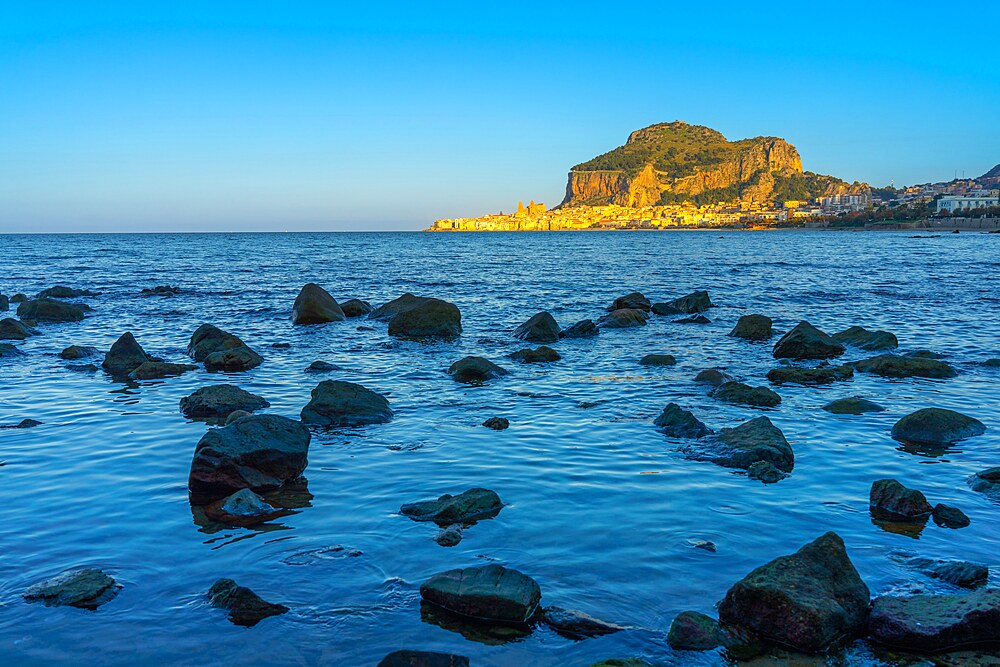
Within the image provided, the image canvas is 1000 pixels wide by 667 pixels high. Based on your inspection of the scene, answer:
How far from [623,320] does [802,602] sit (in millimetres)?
20586

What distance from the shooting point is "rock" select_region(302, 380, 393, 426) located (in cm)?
1251

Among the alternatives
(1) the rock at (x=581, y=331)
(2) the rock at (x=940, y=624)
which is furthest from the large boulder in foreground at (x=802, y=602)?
(1) the rock at (x=581, y=331)

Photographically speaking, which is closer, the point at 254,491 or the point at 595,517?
the point at 595,517

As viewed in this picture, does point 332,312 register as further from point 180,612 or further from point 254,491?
point 180,612

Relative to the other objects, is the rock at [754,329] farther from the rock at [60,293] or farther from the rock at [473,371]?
the rock at [60,293]

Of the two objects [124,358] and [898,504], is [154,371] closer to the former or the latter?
[124,358]

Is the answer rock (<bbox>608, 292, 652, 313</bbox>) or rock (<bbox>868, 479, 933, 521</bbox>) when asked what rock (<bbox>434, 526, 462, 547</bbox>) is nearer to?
rock (<bbox>868, 479, 933, 521</bbox>)

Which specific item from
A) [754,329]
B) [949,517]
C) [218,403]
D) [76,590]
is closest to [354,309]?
[754,329]

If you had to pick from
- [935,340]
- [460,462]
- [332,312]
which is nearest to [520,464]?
[460,462]

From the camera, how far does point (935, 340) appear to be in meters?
21.9

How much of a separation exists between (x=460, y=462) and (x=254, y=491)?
2.76 m

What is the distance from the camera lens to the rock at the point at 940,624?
18.2ft

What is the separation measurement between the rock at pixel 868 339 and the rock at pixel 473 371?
1104cm

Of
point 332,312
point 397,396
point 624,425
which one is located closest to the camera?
point 624,425
